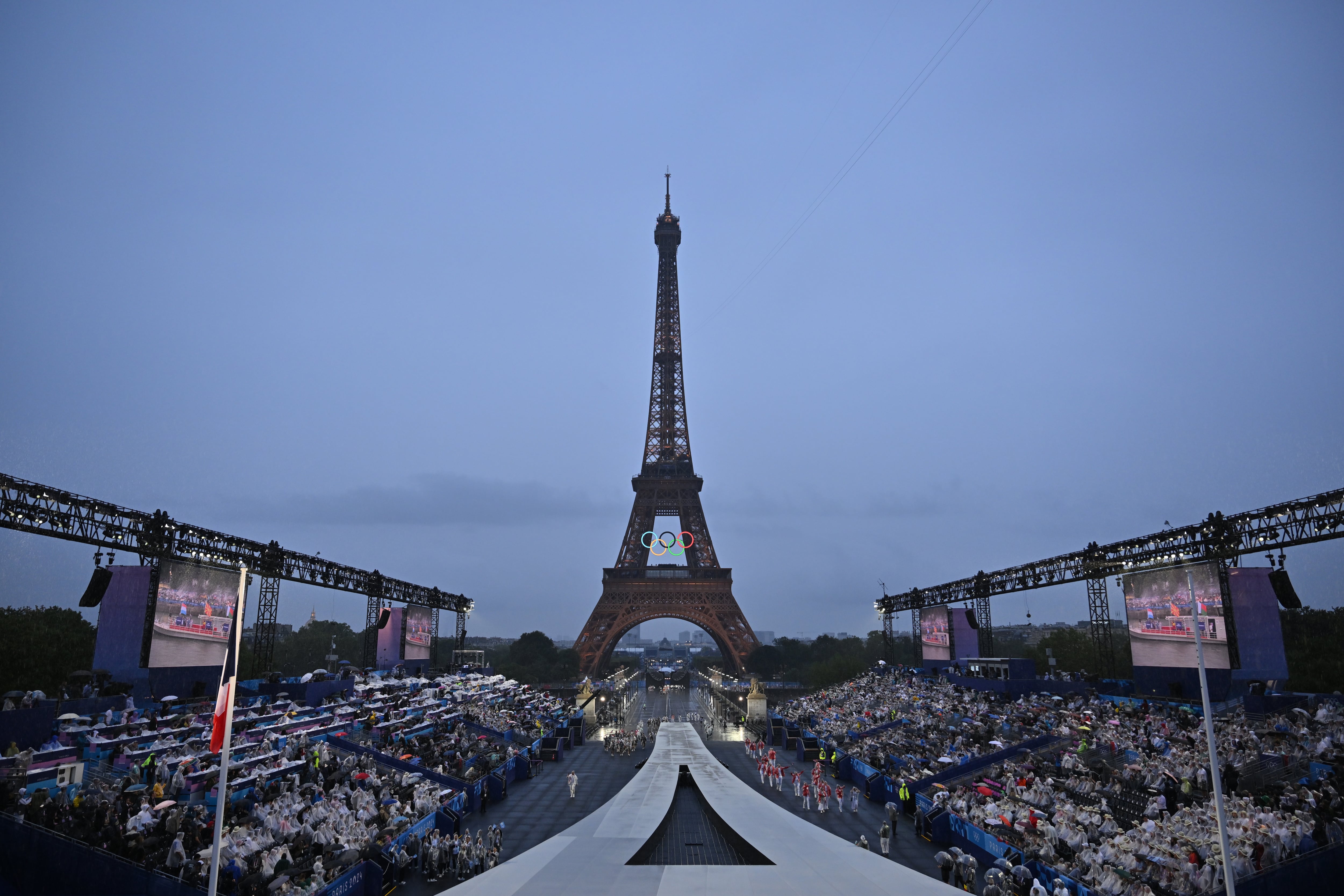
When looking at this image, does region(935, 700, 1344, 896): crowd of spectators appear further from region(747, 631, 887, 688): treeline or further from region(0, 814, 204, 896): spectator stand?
region(747, 631, 887, 688): treeline

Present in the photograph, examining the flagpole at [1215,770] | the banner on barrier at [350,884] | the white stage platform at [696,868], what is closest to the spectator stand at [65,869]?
the banner on barrier at [350,884]

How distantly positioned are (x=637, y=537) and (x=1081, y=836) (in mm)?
56150

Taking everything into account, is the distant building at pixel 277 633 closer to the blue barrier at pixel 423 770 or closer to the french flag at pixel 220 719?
the blue barrier at pixel 423 770

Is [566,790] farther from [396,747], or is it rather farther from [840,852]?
[840,852]

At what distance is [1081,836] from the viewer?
16422mm

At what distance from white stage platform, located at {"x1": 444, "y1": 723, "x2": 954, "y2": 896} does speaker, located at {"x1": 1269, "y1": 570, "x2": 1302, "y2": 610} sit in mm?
17393

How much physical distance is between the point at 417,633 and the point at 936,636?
37.0 m

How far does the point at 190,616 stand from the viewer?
2597 cm

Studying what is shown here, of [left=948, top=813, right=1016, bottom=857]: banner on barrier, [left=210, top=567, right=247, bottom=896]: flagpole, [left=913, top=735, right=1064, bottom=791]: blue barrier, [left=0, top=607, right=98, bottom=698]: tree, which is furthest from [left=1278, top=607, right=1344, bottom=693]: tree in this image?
[left=0, top=607, right=98, bottom=698]: tree

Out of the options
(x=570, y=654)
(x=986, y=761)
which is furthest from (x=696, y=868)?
(x=570, y=654)

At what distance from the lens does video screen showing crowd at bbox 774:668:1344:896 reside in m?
14.2

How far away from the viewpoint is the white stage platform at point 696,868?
454 inches

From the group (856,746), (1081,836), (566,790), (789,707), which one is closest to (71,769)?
(566,790)

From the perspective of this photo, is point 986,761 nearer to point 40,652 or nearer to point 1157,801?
point 1157,801
